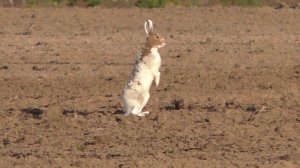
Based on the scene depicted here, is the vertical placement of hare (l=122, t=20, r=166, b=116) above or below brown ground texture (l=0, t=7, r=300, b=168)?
above

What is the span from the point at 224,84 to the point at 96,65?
4.56 meters

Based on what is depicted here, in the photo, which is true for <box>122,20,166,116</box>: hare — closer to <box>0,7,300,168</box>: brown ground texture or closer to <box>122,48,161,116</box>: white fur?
<box>122,48,161,116</box>: white fur

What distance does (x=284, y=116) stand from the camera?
611 inches

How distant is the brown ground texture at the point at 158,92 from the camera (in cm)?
1318

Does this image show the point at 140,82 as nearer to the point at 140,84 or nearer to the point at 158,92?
the point at 140,84

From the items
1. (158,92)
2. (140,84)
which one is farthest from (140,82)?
(158,92)

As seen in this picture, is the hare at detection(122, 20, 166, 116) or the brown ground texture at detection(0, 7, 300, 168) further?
the hare at detection(122, 20, 166, 116)

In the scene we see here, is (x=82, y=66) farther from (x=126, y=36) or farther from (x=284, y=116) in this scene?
(x=284, y=116)

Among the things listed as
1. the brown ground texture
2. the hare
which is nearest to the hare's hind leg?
the hare

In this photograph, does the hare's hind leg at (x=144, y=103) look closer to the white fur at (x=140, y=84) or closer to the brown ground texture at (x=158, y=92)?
the white fur at (x=140, y=84)

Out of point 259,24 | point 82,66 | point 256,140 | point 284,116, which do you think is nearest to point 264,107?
point 284,116

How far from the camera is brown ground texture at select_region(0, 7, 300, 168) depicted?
13.2 meters

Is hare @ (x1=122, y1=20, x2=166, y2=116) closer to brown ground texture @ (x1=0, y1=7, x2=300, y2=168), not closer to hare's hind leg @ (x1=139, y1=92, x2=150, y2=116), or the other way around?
hare's hind leg @ (x1=139, y1=92, x2=150, y2=116)

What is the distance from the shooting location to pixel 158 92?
18609mm
